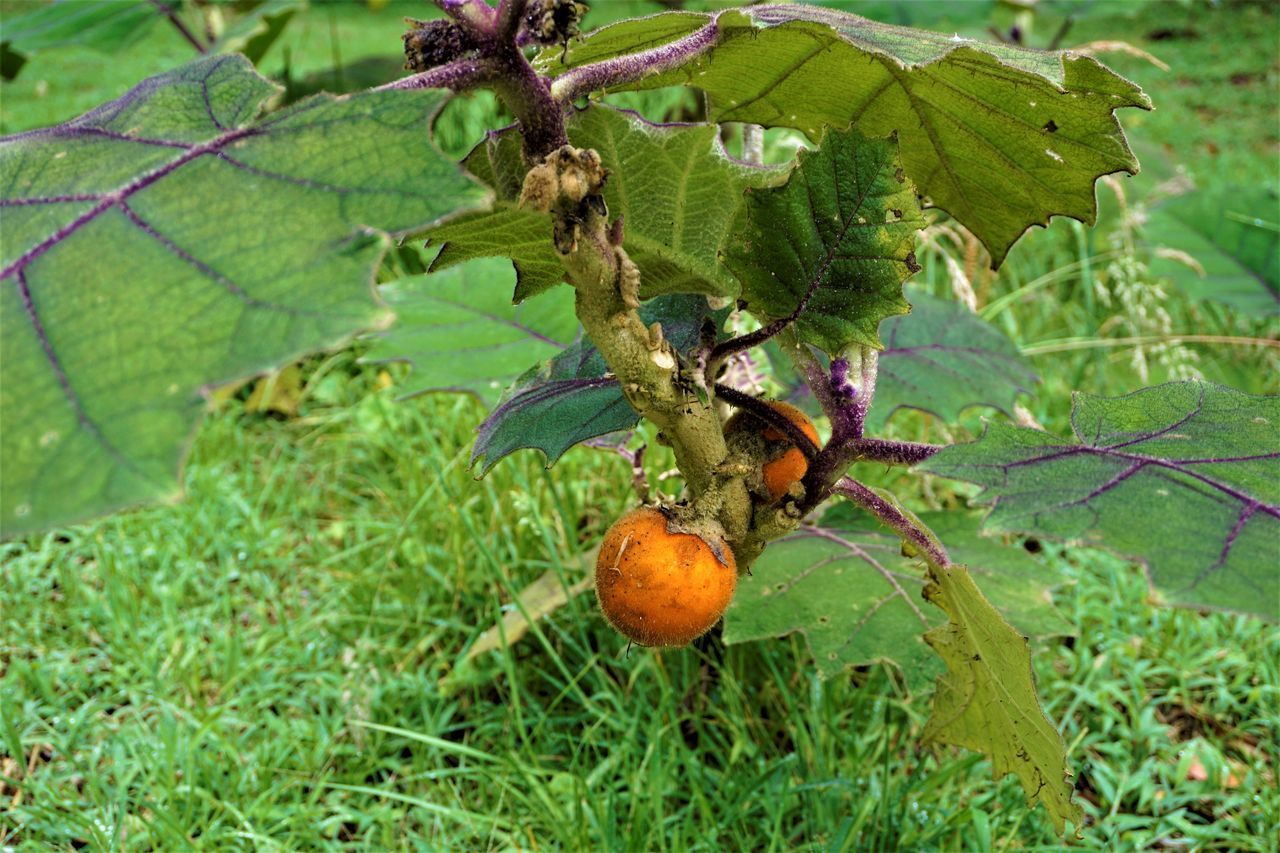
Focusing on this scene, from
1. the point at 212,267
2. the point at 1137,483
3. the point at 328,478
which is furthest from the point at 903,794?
the point at 328,478

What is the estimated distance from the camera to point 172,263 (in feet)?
1.81

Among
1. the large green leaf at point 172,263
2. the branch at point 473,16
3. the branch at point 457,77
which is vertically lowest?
the large green leaf at point 172,263

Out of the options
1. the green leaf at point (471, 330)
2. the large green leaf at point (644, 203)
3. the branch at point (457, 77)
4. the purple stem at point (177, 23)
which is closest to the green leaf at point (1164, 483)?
the large green leaf at point (644, 203)

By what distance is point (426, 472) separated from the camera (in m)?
2.12

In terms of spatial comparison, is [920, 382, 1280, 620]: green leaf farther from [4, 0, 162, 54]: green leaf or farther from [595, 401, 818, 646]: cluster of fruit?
[4, 0, 162, 54]: green leaf

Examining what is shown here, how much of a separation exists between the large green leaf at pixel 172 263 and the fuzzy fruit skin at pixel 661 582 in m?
0.35

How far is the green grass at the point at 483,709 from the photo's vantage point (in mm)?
1347

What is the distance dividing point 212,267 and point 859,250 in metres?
0.45

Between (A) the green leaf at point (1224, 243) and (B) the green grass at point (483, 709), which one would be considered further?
(A) the green leaf at point (1224, 243)

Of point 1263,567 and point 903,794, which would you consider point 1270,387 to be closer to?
point 903,794

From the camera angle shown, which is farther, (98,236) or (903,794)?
(903,794)

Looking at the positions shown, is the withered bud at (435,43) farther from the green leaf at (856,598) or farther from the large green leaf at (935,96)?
the green leaf at (856,598)

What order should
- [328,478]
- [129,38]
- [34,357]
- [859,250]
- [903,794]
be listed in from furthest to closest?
[129,38] < [328,478] < [903,794] < [859,250] < [34,357]

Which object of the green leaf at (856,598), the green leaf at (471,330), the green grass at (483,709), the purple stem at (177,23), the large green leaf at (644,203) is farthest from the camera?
the purple stem at (177,23)
